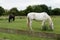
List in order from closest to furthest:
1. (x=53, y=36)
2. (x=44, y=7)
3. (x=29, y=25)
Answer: (x=53, y=36) < (x=29, y=25) < (x=44, y=7)

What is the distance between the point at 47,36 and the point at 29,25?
886 cm

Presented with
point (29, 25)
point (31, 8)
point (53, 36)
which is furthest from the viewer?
point (31, 8)

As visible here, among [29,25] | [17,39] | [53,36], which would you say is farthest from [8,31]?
[29,25]

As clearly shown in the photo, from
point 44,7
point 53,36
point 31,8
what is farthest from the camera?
point 44,7

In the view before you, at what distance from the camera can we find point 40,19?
16.8 meters

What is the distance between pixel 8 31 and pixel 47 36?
9.99 feet

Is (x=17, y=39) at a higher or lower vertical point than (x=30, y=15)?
lower

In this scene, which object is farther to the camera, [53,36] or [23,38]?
[23,38]

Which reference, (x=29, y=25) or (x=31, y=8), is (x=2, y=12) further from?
(x=29, y=25)

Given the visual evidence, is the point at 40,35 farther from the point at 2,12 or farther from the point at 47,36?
the point at 2,12

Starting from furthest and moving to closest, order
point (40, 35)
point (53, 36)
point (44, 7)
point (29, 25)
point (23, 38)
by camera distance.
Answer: point (44, 7)
point (29, 25)
point (23, 38)
point (40, 35)
point (53, 36)

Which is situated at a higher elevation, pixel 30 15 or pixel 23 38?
pixel 30 15

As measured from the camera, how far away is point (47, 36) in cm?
728

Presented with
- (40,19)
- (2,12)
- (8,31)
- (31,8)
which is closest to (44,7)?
(31,8)
